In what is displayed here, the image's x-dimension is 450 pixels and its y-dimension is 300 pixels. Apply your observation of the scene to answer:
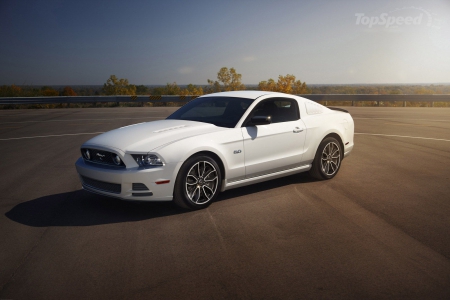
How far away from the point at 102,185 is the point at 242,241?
214cm

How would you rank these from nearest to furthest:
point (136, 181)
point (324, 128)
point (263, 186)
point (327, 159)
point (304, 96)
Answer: point (136, 181)
point (263, 186)
point (324, 128)
point (327, 159)
point (304, 96)

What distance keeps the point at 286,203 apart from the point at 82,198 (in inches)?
122

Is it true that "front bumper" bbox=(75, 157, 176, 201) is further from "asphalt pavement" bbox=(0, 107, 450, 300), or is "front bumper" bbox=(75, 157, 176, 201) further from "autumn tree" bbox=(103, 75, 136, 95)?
"autumn tree" bbox=(103, 75, 136, 95)

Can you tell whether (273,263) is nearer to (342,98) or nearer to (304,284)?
(304,284)

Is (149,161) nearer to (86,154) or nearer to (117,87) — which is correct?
(86,154)

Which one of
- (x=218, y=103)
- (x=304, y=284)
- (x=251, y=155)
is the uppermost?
(x=218, y=103)

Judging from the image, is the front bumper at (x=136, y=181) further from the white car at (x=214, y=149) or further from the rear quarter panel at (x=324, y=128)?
the rear quarter panel at (x=324, y=128)

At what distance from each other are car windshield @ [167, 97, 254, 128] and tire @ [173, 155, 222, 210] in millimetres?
790

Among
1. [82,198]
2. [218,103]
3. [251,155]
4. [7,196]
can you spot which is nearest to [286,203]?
[251,155]

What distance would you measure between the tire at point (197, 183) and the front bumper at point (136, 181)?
0.14m

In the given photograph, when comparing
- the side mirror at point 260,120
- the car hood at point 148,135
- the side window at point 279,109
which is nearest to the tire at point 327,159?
the side window at point 279,109

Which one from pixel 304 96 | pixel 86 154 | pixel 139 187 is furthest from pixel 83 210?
pixel 304 96

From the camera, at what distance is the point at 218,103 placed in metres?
7.16

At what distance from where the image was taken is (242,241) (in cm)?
478
